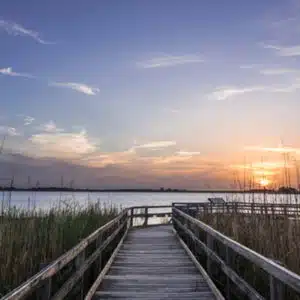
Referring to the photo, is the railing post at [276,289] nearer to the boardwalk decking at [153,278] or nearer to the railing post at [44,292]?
the railing post at [44,292]

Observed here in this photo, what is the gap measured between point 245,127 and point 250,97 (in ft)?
3.81

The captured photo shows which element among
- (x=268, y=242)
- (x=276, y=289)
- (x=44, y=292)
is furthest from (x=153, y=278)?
(x=276, y=289)

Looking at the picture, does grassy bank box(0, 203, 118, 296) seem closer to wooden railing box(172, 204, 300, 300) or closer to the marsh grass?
wooden railing box(172, 204, 300, 300)

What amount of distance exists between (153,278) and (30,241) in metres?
2.20

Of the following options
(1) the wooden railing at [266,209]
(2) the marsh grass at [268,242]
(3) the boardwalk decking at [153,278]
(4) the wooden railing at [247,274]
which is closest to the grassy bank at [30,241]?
(3) the boardwalk decking at [153,278]

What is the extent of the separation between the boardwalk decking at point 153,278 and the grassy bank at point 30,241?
2.81 feet

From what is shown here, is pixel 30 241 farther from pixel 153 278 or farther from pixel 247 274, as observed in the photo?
pixel 247 274

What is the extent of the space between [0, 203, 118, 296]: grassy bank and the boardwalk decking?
33.7 inches

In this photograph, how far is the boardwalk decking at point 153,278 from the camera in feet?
17.4

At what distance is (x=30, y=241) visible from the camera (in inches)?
195

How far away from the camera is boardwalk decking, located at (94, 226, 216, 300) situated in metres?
5.32

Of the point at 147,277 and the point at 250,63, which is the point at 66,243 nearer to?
the point at 147,277

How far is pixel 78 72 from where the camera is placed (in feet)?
43.6

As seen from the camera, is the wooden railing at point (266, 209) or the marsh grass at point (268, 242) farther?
the wooden railing at point (266, 209)
